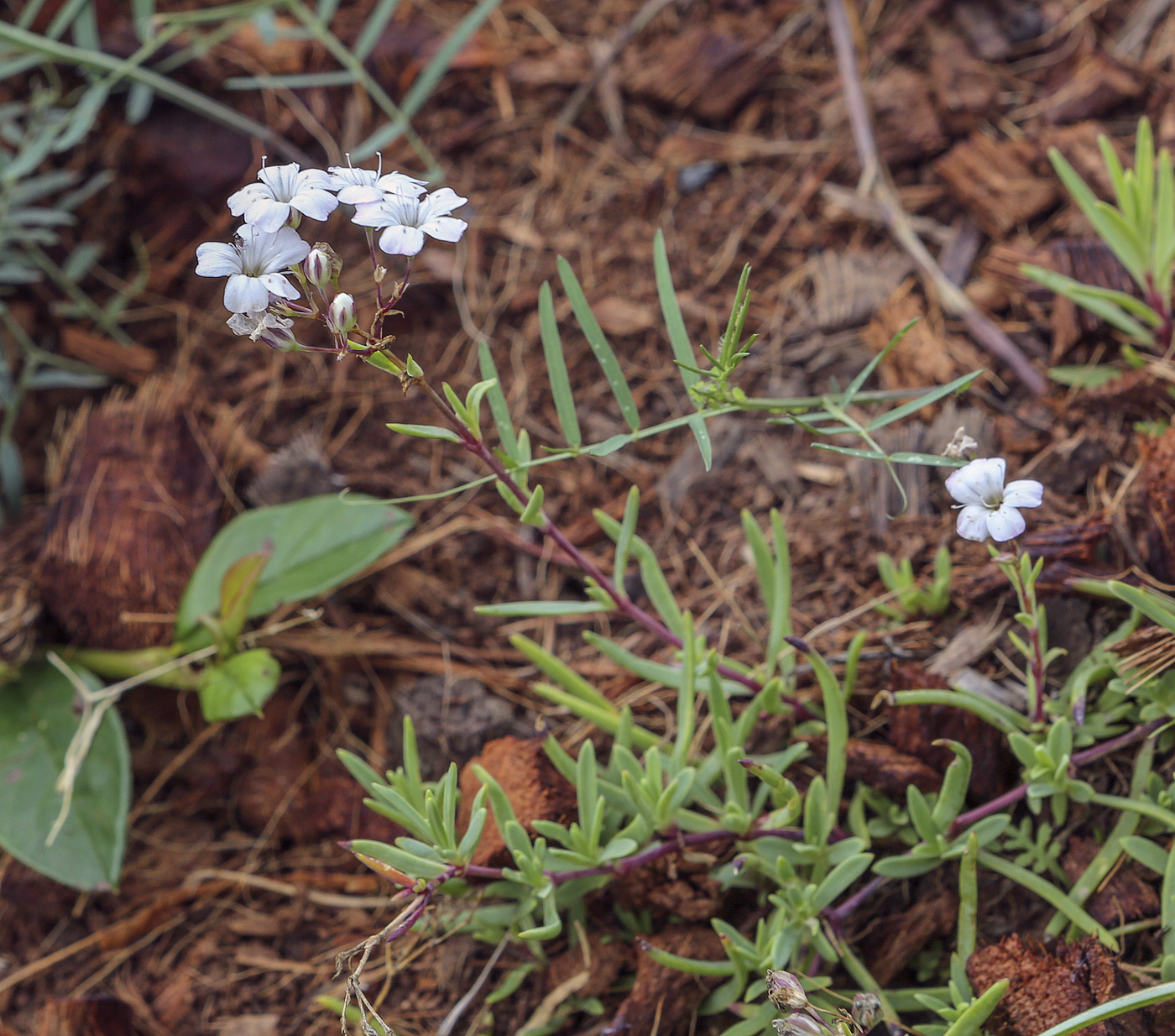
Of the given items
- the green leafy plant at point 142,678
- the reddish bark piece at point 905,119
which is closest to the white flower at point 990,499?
the green leafy plant at point 142,678

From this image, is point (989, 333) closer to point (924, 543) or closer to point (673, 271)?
point (924, 543)

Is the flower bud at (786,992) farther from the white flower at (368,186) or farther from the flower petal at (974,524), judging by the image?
the white flower at (368,186)

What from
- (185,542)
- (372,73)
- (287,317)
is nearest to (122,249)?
(372,73)

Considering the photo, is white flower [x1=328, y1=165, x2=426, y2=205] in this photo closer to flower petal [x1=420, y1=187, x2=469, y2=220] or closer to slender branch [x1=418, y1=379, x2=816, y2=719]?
flower petal [x1=420, y1=187, x2=469, y2=220]

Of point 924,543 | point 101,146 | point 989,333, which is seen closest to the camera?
point 924,543

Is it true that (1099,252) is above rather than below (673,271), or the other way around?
above

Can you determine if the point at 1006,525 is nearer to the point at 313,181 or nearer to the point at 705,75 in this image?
the point at 313,181
